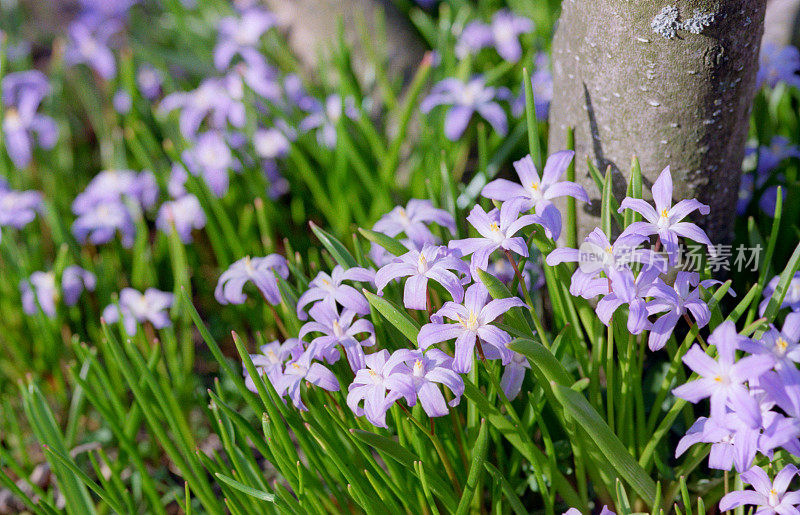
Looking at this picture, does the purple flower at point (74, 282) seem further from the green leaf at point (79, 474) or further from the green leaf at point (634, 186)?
the green leaf at point (634, 186)

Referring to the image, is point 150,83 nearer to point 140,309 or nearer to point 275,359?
point 140,309

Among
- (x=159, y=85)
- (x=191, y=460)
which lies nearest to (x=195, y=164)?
(x=159, y=85)

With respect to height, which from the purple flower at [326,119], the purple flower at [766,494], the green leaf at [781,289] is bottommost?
the purple flower at [766,494]

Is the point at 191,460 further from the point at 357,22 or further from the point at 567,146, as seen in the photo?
the point at 357,22

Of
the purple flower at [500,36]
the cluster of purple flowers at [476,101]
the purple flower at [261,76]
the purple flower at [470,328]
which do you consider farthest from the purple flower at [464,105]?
the purple flower at [470,328]

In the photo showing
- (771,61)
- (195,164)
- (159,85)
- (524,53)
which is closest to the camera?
(771,61)
